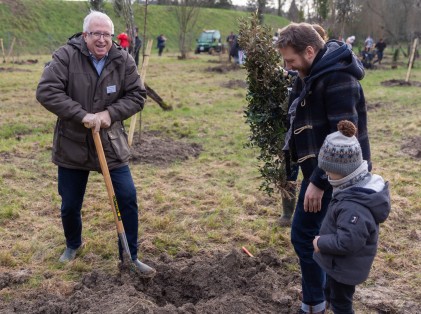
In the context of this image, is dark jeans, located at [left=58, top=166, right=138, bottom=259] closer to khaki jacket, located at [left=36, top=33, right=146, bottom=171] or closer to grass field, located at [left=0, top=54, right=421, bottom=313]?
khaki jacket, located at [left=36, top=33, right=146, bottom=171]

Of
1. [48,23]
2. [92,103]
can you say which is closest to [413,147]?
[92,103]

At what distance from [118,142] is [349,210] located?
80.2 inches

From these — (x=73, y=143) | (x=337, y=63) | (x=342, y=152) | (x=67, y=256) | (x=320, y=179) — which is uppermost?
(x=337, y=63)

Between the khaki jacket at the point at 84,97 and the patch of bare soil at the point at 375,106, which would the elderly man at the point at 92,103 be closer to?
the khaki jacket at the point at 84,97

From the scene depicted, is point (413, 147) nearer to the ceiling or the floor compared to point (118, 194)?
nearer to the floor

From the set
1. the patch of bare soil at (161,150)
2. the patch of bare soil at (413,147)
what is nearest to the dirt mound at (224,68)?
the patch of bare soil at (161,150)

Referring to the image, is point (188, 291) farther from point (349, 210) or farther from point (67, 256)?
point (349, 210)

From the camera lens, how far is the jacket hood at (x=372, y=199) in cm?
252

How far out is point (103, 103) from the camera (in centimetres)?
377

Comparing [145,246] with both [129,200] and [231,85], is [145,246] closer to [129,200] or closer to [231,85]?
[129,200]

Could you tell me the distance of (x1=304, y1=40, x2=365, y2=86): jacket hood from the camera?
270 cm

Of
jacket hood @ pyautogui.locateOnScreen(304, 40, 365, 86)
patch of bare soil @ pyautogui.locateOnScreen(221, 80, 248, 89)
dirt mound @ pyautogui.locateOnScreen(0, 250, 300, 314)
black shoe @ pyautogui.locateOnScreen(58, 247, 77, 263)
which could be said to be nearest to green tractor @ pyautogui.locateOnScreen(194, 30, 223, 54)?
patch of bare soil @ pyautogui.locateOnScreen(221, 80, 248, 89)

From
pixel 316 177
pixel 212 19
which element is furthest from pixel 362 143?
pixel 212 19

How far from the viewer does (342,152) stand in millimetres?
2523
